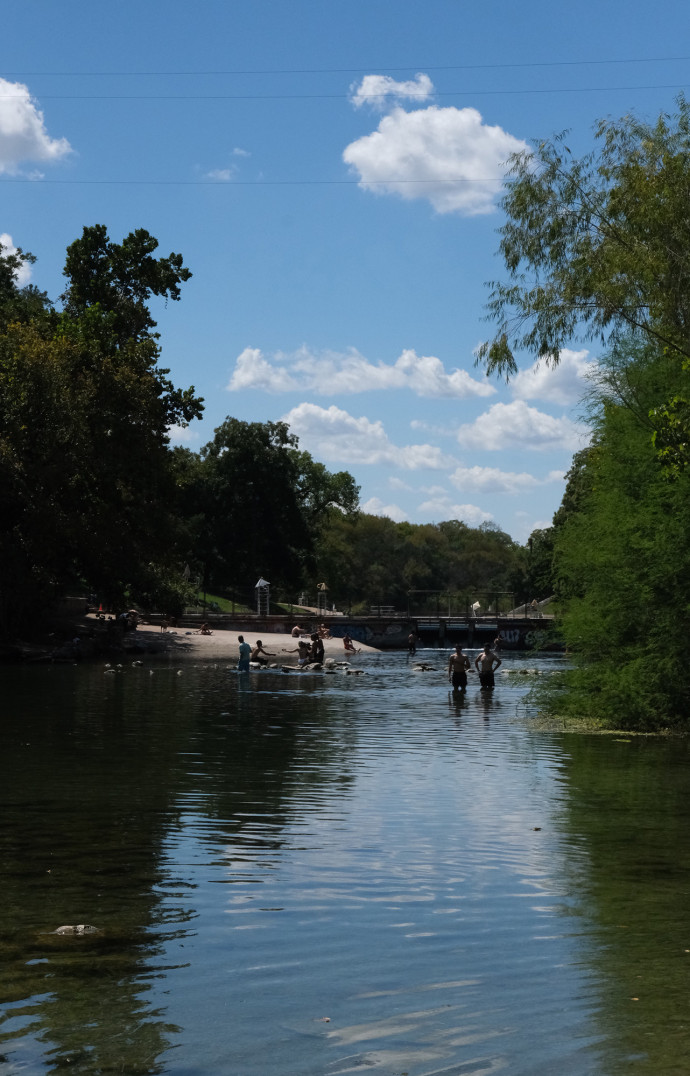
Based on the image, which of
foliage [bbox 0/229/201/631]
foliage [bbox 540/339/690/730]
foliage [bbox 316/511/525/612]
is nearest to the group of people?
foliage [bbox 540/339/690/730]

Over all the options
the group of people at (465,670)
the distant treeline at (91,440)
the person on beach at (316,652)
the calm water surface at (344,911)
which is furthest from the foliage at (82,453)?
the calm water surface at (344,911)

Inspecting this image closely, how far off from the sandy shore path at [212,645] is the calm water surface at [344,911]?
133ft

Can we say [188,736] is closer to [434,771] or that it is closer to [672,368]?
[434,771]

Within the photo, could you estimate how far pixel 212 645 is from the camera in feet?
226

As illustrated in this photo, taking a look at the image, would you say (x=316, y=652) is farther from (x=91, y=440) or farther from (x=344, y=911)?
(x=344, y=911)

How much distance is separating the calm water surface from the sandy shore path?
40616mm

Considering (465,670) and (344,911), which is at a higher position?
(465,670)

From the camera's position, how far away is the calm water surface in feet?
21.0

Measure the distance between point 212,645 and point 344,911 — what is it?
59786 millimetres

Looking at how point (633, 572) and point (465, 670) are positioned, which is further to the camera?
point (465, 670)

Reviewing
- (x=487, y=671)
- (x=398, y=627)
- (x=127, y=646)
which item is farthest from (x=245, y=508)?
(x=487, y=671)

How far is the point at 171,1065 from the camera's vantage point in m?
6.04

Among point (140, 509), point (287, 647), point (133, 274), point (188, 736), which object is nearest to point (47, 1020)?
point (188, 736)

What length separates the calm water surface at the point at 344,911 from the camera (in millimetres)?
6414
